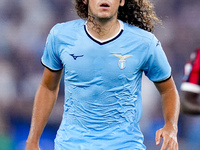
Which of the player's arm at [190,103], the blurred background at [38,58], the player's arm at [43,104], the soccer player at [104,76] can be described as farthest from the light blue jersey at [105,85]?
the blurred background at [38,58]

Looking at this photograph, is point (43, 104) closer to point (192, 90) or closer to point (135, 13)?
point (135, 13)

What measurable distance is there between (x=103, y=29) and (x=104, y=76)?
0.35 meters

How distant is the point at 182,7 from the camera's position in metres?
5.75

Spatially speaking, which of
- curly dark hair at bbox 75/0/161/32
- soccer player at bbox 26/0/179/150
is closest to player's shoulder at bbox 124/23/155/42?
soccer player at bbox 26/0/179/150

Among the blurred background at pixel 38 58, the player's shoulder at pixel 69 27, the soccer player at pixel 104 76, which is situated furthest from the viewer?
the blurred background at pixel 38 58

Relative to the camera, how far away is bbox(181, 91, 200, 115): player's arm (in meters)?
2.85

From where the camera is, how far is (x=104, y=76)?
3.03 meters

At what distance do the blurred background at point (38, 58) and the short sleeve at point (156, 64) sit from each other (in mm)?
2521

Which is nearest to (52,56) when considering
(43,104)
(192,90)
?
(43,104)

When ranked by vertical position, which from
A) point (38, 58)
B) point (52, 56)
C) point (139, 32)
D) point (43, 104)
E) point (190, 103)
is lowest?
point (38, 58)

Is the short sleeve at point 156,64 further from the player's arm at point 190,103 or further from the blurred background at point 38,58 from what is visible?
the blurred background at point 38,58

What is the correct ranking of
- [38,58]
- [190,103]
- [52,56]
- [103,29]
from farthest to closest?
[38,58] < [52,56] < [103,29] < [190,103]

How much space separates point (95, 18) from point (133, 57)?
39 cm

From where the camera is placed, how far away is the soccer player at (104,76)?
304 cm
